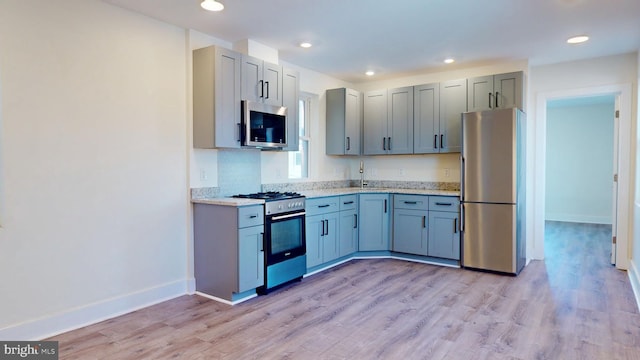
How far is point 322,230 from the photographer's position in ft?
14.4

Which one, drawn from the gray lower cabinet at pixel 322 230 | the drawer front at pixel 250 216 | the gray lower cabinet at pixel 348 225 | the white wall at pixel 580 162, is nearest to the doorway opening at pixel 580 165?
the white wall at pixel 580 162

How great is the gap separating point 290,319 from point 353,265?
71.4 inches

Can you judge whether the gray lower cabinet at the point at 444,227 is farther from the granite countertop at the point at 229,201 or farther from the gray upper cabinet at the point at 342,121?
the granite countertop at the point at 229,201

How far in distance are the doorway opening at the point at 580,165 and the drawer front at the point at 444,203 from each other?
3.95m

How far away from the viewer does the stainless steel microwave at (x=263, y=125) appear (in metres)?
3.66

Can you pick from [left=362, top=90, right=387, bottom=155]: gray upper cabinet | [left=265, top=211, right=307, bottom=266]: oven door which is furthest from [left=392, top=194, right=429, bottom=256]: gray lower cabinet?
[left=265, top=211, right=307, bottom=266]: oven door

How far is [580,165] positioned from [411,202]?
208 inches

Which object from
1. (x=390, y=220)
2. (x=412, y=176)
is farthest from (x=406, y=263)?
(x=412, y=176)

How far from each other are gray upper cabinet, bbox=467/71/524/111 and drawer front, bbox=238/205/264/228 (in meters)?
2.92

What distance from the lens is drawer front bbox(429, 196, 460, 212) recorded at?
454 cm

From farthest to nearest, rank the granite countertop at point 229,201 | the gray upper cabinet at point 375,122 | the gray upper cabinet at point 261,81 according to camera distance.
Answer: the gray upper cabinet at point 375,122 < the gray upper cabinet at point 261,81 < the granite countertop at point 229,201

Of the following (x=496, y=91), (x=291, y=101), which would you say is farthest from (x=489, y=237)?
(x=291, y=101)

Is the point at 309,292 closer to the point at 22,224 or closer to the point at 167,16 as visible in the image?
the point at 22,224

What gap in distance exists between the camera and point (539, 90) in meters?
4.74
